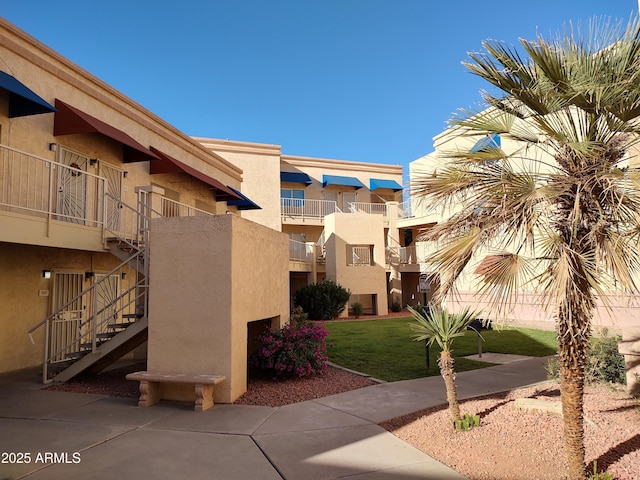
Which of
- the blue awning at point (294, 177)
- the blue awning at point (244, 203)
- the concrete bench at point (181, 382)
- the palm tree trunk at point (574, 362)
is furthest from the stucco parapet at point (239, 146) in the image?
the palm tree trunk at point (574, 362)

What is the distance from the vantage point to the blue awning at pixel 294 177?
29203mm

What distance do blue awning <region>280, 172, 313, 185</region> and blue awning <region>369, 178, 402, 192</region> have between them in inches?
202

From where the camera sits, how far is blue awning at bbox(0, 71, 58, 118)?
829 centimetres

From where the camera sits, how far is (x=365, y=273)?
2509cm

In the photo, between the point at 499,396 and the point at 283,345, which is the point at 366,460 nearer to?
the point at 499,396

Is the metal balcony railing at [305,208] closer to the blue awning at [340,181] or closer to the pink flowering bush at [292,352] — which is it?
the blue awning at [340,181]

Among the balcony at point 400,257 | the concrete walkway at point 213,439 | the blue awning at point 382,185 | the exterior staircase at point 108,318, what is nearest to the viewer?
the concrete walkway at point 213,439

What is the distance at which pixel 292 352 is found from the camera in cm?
938

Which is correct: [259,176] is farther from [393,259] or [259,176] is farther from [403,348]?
[403,348]

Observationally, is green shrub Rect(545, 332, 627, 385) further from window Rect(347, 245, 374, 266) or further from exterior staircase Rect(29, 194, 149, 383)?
window Rect(347, 245, 374, 266)

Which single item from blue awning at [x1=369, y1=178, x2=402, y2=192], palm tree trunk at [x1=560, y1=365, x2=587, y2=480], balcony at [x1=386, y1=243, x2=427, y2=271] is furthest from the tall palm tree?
blue awning at [x1=369, y1=178, x2=402, y2=192]

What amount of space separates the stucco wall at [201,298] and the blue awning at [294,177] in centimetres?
2106

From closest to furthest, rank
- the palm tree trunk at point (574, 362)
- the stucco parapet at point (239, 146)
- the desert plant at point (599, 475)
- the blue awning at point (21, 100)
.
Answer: the desert plant at point (599, 475) < the palm tree trunk at point (574, 362) < the blue awning at point (21, 100) < the stucco parapet at point (239, 146)

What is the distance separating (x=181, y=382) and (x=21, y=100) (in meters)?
6.53
